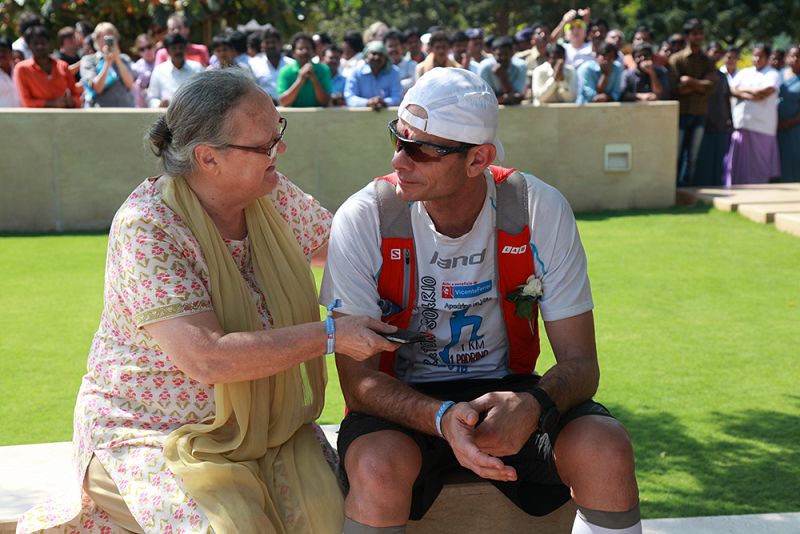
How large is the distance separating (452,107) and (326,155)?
9285 mm

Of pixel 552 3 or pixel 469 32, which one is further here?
pixel 552 3

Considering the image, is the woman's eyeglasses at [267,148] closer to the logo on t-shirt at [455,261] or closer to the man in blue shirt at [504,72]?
the logo on t-shirt at [455,261]

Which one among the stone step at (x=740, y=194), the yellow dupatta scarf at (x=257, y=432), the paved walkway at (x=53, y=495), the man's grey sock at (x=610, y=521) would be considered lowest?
the stone step at (x=740, y=194)

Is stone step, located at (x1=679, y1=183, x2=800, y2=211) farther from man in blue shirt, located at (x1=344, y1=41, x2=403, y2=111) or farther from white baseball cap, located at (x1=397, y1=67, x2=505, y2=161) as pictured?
white baseball cap, located at (x1=397, y1=67, x2=505, y2=161)

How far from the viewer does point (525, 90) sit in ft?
44.4

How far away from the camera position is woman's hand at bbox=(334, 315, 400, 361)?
3.00 m

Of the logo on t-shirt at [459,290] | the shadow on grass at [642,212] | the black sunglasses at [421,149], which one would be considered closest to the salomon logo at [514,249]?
the logo on t-shirt at [459,290]

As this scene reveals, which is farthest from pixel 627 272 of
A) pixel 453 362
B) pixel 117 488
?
pixel 117 488

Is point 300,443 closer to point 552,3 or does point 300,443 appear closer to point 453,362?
point 453,362

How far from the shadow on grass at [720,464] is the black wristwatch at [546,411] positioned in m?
1.26

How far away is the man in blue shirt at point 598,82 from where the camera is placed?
13.4 metres

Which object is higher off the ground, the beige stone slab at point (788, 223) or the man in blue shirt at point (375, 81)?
the man in blue shirt at point (375, 81)

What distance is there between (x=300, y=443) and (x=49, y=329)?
15.3 feet

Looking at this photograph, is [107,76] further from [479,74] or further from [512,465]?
[512,465]
